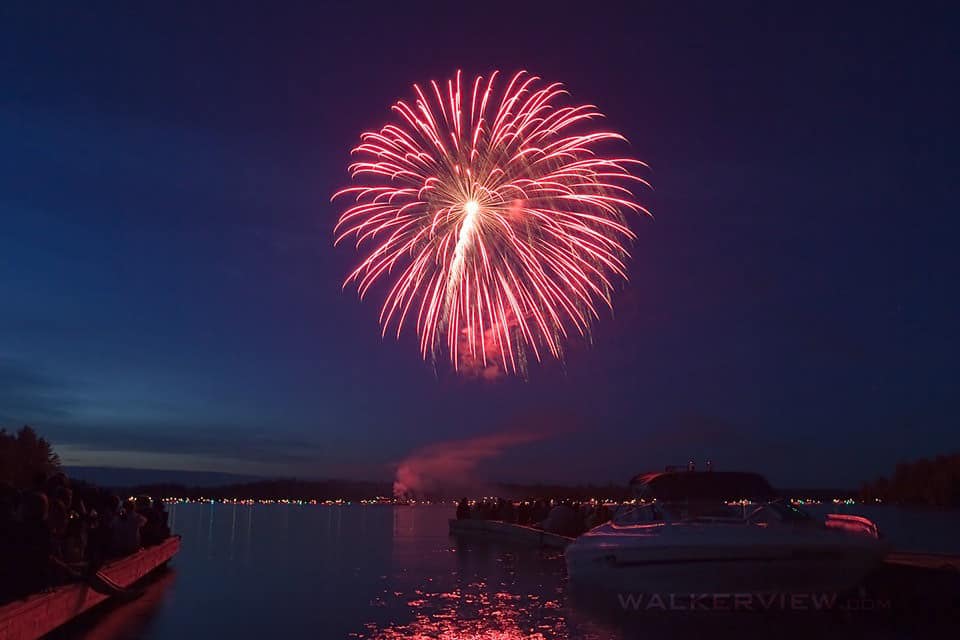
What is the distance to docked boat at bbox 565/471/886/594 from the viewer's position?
1902cm

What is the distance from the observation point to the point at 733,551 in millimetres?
19125

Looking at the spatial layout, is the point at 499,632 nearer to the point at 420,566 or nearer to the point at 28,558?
the point at 28,558

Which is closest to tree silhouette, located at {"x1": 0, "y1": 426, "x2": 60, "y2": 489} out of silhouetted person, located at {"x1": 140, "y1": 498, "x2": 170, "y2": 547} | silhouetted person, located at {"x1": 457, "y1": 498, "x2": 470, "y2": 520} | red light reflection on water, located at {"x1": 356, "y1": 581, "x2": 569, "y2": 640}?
silhouetted person, located at {"x1": 457, "y1": 498, "x2": 470, "y2": 520}

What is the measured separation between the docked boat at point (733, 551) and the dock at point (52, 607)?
1154 cm

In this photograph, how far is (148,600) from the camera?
24109 millimetres

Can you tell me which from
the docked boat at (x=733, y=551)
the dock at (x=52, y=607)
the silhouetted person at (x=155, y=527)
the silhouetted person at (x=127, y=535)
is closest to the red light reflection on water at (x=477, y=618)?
the docked boat at (x=733, y=551)

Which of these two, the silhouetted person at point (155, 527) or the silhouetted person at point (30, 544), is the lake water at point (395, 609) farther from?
the silhouetted person at point (30, 544)

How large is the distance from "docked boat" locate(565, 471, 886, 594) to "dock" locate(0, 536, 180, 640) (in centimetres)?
1154

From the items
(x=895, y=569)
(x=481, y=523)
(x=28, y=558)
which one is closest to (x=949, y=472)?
(x=481, y=523)

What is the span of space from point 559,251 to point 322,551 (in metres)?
22.5

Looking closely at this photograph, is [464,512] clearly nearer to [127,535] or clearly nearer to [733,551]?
[127,535]

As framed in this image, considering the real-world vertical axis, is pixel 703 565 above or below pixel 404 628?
above

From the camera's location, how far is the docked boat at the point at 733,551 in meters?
19.0

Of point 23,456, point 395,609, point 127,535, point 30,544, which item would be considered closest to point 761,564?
point 395,609
